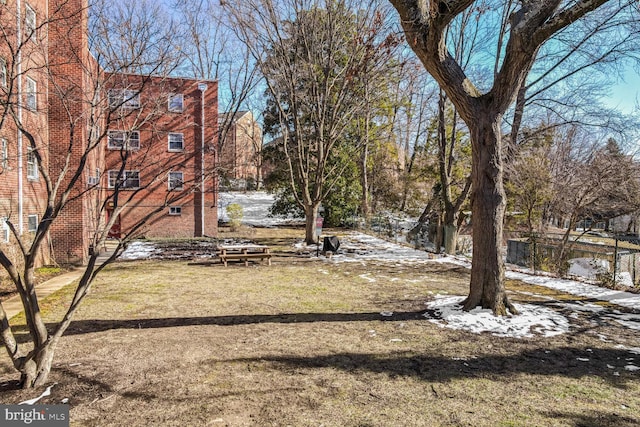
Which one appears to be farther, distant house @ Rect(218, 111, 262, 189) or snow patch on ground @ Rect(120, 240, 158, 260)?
distant house @ Rect(218, 111, 262, 189)

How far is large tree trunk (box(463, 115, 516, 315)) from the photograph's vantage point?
6.38m

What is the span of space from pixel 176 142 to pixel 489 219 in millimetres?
18872

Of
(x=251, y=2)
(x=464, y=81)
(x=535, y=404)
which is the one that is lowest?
(x=535, y=404)

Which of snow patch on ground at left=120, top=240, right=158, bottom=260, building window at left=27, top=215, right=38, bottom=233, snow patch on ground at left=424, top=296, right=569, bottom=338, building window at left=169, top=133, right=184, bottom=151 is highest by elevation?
building window at left=169, top=133, right=184, bottom=151

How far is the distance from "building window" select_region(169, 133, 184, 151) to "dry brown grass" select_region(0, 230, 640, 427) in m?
14.9

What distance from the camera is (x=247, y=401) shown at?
3.61 metres

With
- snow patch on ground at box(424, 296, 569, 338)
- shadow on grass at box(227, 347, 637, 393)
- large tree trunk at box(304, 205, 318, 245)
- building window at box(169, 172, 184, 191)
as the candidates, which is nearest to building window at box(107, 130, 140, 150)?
building window at box(169, 172, 184, 191)

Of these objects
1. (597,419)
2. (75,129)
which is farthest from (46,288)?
(597,419)

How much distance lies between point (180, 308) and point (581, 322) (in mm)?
6731

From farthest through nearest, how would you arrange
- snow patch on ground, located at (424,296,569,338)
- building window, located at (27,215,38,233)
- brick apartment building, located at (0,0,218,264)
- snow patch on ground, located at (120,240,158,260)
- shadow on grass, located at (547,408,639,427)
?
snow patch on ground, located at (120,240,158,260)
building window, located at (27,215,38,233)
brick apartment building, located at (0,0,218,264)
snow patch on ground, located at (424,296,569,338)
shadow on grass, located at (547,408,639,427)

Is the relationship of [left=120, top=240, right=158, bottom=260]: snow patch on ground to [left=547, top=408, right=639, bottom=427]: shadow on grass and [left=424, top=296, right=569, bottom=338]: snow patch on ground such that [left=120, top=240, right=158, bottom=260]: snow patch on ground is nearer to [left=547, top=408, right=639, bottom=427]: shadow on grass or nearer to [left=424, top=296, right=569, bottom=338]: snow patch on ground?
[left=424, top=296, right=569, bottom=338]: snow patch on ground

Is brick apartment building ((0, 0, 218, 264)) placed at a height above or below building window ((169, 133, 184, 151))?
below

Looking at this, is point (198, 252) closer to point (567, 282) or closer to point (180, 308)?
point (180, 308)

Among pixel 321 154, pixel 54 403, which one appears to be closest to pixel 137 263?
pixel 321 154
